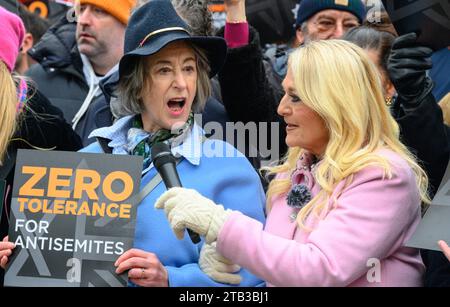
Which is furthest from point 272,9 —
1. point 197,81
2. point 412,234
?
point 412,234

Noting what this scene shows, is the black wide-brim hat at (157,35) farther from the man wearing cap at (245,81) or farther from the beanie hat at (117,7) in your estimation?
the beanie hat at (117,7)

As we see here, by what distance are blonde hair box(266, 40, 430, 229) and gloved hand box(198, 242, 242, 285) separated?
0.32 m

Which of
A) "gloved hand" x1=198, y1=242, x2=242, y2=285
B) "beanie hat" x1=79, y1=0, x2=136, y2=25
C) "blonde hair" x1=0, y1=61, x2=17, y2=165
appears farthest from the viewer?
"beanie hat" x1=79, y1=0, x2=136, y2=25

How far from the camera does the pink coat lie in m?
3.21

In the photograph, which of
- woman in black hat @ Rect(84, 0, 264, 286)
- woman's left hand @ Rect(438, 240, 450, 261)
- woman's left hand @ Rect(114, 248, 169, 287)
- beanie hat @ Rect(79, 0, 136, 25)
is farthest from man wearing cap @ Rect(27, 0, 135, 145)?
woman's left hand @ Rect(438, 240, 450, 261)

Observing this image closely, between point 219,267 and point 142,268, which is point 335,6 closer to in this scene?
point 219,267

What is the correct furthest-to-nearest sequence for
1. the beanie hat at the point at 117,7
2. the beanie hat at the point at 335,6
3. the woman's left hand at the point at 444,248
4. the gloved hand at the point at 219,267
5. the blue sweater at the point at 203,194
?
1. the beanie hat at the point at 117,7
2. the beanie hat at the point at 335,6
3. the blue sweater at the point at 203,194
4. the gloved hand at the point at 219,267
5. the woman's left hand at the point at 444,248

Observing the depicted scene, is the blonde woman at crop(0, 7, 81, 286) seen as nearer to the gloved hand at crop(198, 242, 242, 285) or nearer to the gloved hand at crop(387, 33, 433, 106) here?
the gloved hand at crop(198, 242, 242, 285)

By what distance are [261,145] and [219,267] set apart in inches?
44.2

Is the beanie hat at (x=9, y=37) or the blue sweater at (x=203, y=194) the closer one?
the blue sweater at (x=203, y=194)

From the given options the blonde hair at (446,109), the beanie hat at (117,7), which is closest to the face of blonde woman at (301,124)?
the blonde hair at (446,109)

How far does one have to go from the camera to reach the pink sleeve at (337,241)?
3.20m

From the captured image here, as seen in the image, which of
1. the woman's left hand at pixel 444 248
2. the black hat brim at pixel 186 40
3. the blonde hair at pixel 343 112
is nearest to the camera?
the woman's left hand at pixel 444 248

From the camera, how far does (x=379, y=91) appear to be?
3.51 meters
